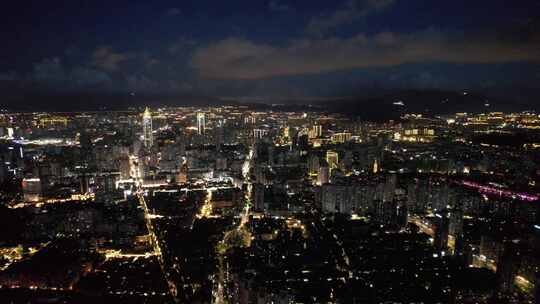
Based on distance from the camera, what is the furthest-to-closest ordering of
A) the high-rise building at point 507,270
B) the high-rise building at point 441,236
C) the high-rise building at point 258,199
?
the high-rise building at point 258,199 → the high-rise building at point 441,236 → the high-rise building at point 507,270

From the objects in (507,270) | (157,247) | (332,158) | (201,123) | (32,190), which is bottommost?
(157,247)

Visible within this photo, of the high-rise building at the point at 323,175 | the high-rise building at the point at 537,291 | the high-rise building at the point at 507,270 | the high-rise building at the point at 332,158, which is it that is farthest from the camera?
the high-rise building at the point at 332,158

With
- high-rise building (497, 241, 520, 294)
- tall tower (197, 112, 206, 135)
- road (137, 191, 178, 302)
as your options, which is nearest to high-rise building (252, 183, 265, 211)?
road (137, 191, 178, 302)

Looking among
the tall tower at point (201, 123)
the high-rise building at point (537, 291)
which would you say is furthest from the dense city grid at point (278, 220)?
the tall tower at point (201, 123)

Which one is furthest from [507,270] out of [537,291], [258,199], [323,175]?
[323,175]

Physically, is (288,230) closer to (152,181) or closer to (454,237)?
(454,237)

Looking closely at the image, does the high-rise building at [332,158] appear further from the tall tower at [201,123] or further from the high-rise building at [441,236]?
the tall tower at [201,123]

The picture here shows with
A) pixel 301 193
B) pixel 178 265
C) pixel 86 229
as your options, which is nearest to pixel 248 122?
pixel 301 193

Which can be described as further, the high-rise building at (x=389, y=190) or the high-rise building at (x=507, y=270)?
the high-rise building at (x=389, y=190)

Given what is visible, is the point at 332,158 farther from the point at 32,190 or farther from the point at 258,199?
the point at 32,190
